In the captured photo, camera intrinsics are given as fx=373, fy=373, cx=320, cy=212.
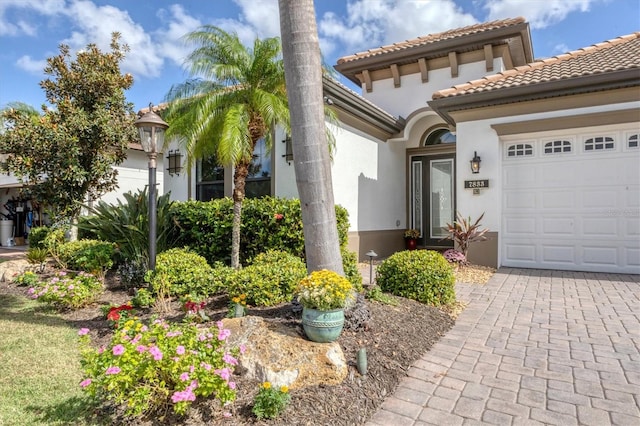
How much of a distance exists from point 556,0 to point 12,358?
43.0 ft

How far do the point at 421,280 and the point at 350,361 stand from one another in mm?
2608

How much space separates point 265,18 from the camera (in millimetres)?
6930

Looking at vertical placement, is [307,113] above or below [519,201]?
above

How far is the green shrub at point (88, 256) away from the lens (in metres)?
7.71

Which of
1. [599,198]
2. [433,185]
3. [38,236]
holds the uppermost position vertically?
[433,185]

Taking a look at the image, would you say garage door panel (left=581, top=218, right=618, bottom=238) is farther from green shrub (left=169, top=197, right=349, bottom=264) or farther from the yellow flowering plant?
the yellow flowering plant

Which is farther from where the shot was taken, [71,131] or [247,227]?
[71,131]

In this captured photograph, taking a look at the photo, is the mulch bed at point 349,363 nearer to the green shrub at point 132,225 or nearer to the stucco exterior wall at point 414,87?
the green shrub at point 132,225

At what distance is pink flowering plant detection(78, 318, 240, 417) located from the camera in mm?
2562

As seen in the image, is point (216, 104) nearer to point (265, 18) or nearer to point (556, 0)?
point (265, 18)

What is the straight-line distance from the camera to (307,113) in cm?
402

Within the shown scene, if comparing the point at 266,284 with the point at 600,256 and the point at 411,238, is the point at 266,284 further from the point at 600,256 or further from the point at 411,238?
the point at 411,238

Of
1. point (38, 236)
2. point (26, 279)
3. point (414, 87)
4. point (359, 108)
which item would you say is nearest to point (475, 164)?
point (359, 108)

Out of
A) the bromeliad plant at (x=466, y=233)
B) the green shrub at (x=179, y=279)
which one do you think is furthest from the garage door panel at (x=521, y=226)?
the green shrub at (x=179, y=279)
